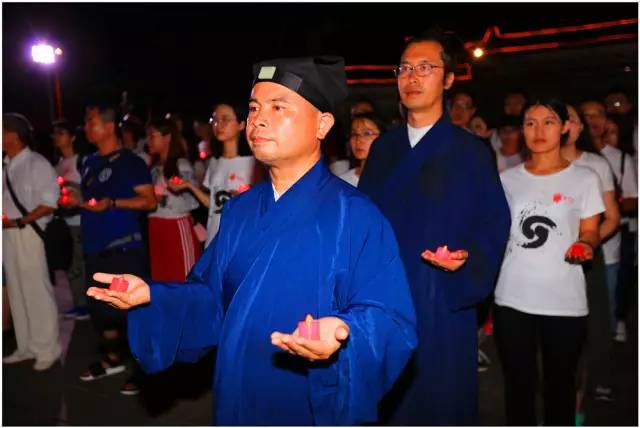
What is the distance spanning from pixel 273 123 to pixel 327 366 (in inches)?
31.0

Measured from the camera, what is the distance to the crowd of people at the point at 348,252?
1.92 m

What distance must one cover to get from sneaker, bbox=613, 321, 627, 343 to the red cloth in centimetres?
393

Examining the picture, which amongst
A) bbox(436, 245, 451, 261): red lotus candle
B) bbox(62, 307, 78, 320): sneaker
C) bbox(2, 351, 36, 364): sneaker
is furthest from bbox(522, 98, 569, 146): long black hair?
bbox(62, 307, 78, 320): sneaker

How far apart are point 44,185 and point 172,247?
1167 mm

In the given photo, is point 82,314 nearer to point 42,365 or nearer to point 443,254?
point 42,365

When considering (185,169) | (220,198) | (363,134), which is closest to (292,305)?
(363,134)

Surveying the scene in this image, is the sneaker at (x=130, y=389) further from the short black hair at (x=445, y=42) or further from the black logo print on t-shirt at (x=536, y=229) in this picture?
the short black hair at (x=445, y=42)

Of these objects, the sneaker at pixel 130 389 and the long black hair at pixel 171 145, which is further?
the long black hair at pixel 171 145

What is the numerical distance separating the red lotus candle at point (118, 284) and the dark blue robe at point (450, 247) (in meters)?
1.39

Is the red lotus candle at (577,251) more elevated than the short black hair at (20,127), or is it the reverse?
the short black hair at (20,127)

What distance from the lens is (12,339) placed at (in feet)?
19.8

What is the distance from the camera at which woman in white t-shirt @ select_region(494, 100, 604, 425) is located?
10.6 feet

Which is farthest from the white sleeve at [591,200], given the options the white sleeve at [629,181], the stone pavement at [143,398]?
the white sleeve at [629,181]

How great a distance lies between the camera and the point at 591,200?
128 inches
